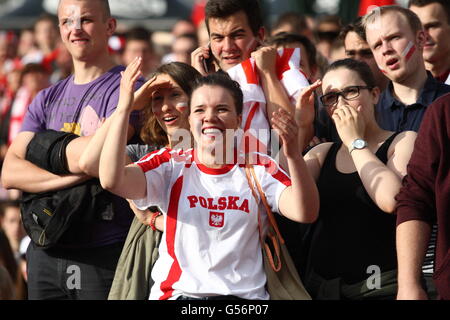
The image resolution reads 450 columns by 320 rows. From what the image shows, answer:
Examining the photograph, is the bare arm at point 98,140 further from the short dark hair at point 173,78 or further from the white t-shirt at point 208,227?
the white t-shirt at point 208,227

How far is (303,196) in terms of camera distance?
4.54 meters

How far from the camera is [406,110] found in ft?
18.2

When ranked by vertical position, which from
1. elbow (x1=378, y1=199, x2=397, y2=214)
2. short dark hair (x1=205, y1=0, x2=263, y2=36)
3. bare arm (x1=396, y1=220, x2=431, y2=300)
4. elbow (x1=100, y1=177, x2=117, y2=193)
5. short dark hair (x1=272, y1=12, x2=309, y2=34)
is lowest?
bare arm (x1=396, y1=220, x2=431, y2=300)

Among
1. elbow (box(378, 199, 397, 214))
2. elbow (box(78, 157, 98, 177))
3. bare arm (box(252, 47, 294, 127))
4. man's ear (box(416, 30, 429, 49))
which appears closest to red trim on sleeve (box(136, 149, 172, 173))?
elbow (box(78, 157, 98, 177))

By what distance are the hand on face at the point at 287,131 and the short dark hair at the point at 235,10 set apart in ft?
4.55

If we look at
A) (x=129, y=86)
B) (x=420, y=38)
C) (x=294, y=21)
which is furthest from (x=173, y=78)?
(x=294, y=21)

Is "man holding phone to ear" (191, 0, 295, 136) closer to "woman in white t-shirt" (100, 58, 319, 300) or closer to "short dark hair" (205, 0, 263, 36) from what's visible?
"short dark hair" (205, 0, 263, 36)

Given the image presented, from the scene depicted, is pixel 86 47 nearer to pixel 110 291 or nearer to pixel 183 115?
pixel 183 115

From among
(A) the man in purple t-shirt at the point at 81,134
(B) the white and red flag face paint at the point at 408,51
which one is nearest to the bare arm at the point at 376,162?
(B) the white and red flag face paint at the point at 408,51

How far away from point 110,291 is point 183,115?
3.35 ft

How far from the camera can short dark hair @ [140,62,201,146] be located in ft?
17.6

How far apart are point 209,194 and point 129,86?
2.16 ft

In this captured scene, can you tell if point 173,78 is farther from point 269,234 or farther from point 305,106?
point 269,234

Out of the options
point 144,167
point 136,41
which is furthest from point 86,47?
point 136,41
